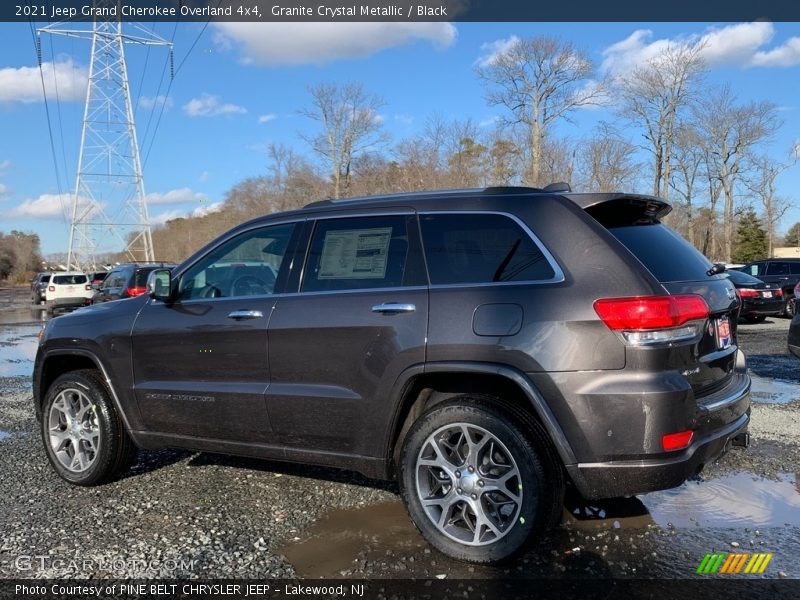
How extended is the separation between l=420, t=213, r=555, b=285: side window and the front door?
1039 millimetres

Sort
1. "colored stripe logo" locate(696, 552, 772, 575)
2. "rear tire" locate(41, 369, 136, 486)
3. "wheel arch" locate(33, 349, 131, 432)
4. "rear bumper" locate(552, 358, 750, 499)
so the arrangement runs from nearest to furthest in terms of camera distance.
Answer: "rear bumper" locate(552, 358, 750, 499) → "colored stripe logo" locate(696, 552, 772, 575) → "rear tire" locate(41, 369, 136, 486) → "wheel arch" locate(33, 349, 131, 432)

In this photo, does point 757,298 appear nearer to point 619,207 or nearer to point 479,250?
point 619,207

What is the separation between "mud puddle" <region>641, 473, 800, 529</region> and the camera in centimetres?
399

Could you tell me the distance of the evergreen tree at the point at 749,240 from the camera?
62.7 meters

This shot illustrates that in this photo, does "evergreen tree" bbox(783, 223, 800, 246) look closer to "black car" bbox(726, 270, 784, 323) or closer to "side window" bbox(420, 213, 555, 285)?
"black car" bbox(726, 270, 784, 323)

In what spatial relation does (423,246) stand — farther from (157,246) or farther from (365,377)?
(157,246)

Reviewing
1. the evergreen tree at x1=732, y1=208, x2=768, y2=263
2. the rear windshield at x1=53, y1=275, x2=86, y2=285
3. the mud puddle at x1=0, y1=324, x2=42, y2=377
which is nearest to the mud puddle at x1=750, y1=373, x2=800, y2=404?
the mud puddle at x1=0, y1=324, x2=42, y2=377

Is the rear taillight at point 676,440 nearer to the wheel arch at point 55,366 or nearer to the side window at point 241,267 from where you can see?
the side window at point 241,267

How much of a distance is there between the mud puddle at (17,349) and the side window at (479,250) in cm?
846

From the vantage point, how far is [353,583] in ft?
10.8

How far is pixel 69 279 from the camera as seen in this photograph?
100 ft

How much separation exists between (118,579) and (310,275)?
6.31ft

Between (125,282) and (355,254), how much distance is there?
1545 cm

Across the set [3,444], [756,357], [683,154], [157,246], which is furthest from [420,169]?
[157,246]
